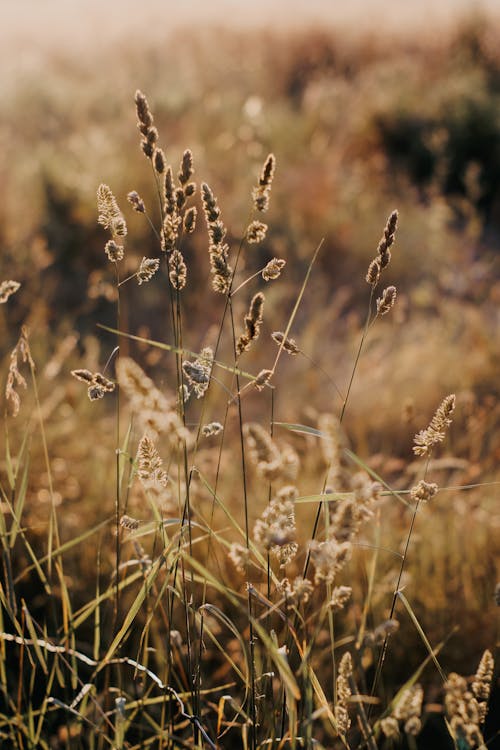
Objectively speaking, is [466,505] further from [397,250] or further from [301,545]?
[397,250]

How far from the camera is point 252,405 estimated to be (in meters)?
3.84

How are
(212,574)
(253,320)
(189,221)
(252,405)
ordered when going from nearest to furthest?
1. (253,320)
2. (189,221)
3. (212,574)
4. (252,405)

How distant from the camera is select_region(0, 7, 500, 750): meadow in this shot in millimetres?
1014

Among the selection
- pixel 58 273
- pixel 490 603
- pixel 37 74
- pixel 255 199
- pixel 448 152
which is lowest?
pixel 490 603

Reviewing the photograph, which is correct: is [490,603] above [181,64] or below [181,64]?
below

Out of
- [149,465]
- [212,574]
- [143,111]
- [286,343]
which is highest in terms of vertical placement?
[143,111]

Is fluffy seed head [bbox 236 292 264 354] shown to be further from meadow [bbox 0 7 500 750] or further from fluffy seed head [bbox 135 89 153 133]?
fluffy seed head [bbox 135 89 153 133]

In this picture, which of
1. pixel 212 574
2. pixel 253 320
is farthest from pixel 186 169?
pixel 212 574

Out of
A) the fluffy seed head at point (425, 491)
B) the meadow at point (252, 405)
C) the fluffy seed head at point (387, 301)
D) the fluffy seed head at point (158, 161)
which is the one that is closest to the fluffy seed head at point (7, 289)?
the meadow at point (252, 405)

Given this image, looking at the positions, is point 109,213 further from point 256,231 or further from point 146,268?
point 256,231

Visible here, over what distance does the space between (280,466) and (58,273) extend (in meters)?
4.19

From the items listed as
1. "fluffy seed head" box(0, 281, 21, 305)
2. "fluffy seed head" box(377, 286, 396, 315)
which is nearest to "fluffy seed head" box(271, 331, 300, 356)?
"fluffy seed head" box(377, 286, 396, 315)

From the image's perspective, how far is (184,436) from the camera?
0.73m

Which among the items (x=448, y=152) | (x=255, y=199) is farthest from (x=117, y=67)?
(x=255, y=199)
